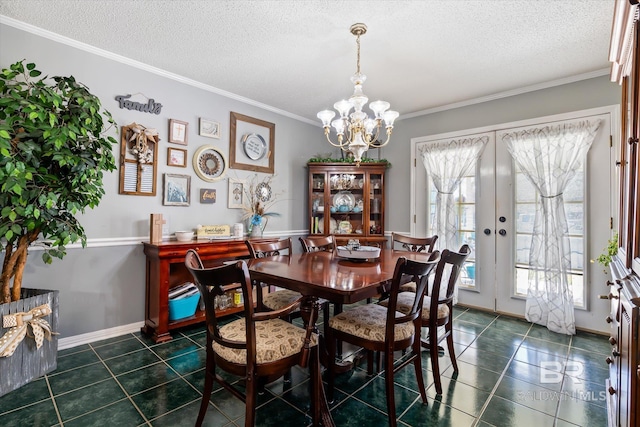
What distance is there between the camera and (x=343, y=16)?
7.18ft

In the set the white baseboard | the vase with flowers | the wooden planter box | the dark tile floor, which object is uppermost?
the vase with flowers

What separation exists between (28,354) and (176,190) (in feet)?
5.73

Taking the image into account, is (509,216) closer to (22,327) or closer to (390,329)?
(390,329)

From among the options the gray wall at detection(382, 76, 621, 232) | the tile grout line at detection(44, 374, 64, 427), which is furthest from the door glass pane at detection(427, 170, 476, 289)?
the tile grout line at detection(44, 374, 64, 427)

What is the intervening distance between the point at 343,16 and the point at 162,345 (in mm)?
3104

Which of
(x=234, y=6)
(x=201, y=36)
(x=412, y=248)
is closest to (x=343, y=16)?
(x=234, y=6)

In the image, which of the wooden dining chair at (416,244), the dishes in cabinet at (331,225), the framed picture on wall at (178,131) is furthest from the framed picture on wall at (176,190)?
the wooden dining chair at (416,244)

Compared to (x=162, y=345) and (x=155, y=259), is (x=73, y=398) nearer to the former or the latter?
(x=162, y=345)

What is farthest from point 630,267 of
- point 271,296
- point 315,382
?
point 271,296

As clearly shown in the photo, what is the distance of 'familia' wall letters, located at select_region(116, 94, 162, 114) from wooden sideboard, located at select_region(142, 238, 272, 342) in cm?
133

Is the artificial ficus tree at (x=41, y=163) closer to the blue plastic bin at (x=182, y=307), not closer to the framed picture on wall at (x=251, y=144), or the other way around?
the blue plastic bin at (x=182, y=307)

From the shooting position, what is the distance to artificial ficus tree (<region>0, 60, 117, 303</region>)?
1.82 m

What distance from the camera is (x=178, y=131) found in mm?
3211

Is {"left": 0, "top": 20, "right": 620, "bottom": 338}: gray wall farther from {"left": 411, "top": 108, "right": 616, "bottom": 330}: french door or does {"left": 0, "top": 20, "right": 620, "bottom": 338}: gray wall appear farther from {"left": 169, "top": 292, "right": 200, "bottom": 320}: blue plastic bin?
{"left": 169, "top": 292, "right": 200, "bottom": 320}: blue plastic bin
